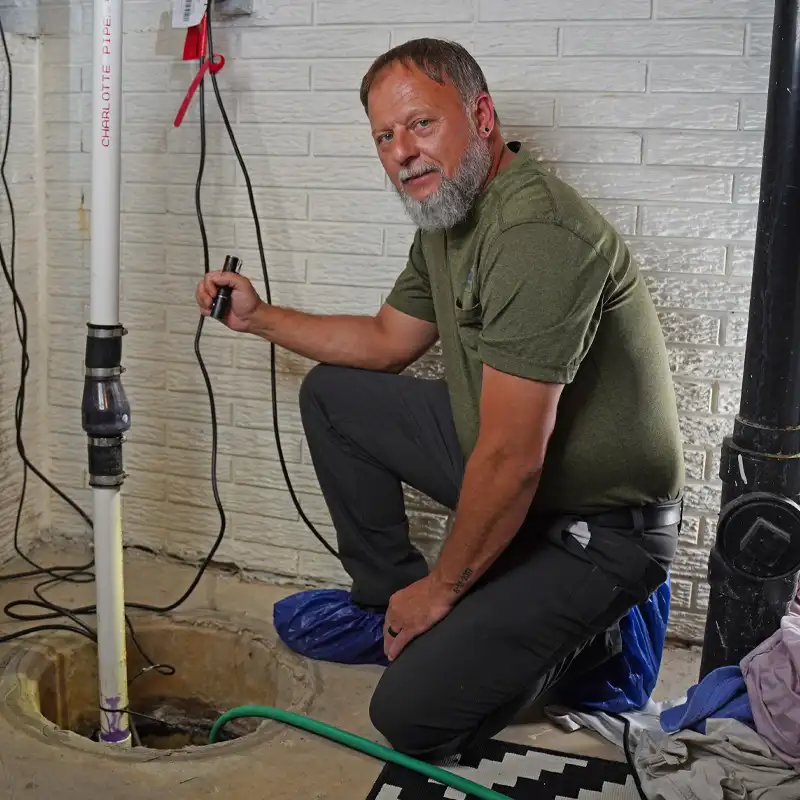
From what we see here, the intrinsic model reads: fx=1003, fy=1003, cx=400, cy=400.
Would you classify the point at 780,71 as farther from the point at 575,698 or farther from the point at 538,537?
the point at 575,698

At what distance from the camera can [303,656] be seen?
80.0 inches

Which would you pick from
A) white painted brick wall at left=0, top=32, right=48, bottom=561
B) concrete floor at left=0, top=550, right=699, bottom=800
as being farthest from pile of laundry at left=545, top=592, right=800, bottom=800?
white painted brick wall at left=0, top=32, right=48, bottom=561

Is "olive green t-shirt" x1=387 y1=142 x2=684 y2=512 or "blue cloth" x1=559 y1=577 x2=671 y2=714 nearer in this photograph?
"olive green t-shirt" x1=387 y1=142 x2=684 y2=512

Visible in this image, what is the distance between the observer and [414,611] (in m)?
1.73

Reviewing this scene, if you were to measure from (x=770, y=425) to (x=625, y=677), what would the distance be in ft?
1.76

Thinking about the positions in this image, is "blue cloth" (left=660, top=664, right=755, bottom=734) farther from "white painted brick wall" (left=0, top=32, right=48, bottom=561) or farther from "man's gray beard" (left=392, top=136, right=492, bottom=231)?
"white painted brick wall" (left=0, top=32, right=48, bottom=561)

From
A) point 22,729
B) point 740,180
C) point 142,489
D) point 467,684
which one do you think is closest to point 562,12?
point 740,180

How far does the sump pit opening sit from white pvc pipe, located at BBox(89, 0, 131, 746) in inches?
8.4

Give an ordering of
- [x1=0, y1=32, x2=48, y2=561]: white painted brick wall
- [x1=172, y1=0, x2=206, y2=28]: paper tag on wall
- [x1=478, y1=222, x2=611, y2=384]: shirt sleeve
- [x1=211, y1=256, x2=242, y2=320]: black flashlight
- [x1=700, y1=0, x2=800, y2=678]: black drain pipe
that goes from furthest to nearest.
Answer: [x1=0, y1=32, x2=48, y2=561]: white painted brick wall
[x1=172, y1=0, x2=206, y2=28]: paper tag on wall
[x1=211, y1=256, x2=242, y2=320]: black flashlight
[x1=700, y1=0, x2=800, y2=678]: black drain pipe
[x1=478, y1=222, x2=611, y2=384]: shirt sleeve

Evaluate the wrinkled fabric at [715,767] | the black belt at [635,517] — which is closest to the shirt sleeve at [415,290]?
the black belt at [635,517]

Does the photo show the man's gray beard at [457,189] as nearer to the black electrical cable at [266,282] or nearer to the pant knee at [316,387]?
the pant knee at [316,387]

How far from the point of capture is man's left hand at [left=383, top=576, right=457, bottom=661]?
1.71m

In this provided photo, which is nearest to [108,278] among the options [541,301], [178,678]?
[541,301]

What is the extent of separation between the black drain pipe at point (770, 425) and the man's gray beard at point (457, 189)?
479 mm
